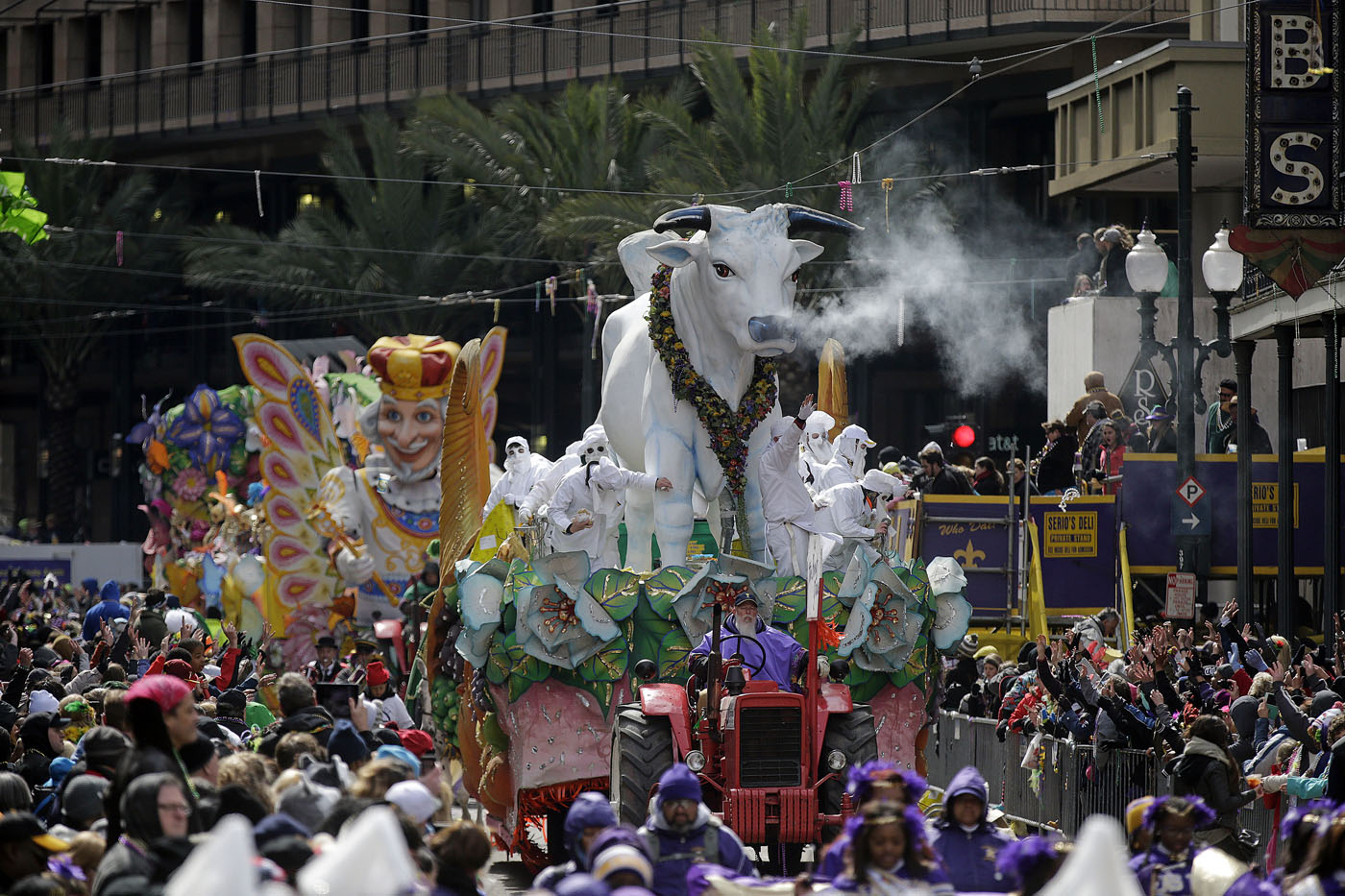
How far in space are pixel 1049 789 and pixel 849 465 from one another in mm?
3793

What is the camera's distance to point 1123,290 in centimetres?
2986

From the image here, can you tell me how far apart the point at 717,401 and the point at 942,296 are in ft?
66.2

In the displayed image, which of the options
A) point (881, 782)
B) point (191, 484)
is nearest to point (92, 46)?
point (191, 484)

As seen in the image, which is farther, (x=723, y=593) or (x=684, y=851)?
(x=723, y=593)

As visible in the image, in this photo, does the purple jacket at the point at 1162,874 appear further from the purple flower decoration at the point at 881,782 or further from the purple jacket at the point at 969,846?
the purple flower decoration at the point at 881,782

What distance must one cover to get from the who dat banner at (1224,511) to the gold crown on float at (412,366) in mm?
7670

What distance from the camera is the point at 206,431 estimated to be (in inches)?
1281

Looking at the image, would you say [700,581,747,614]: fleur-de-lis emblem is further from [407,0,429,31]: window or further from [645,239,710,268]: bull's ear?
[407,0,429,31]: window

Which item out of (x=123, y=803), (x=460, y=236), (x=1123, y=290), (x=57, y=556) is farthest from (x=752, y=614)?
(x=460, y=236)

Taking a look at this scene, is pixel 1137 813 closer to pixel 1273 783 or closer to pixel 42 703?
pixel 1273 783

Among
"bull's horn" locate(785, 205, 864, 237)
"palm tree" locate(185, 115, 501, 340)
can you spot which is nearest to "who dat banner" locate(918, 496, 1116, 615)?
"bull's horn" locate(785, 205, 864, 237)

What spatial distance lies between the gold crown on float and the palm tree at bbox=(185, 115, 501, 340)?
13.5 m

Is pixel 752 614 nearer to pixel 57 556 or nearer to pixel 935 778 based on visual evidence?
pixel 935 778

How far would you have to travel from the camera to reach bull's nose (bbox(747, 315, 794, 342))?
49.6 feet
